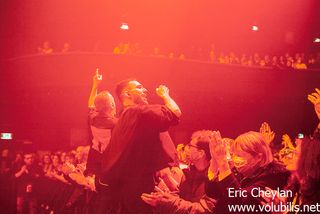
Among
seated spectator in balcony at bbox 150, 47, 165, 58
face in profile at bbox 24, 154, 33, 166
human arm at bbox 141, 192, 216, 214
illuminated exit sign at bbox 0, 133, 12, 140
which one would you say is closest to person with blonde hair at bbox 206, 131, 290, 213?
human arm at bbox 141, 192, 216, 214

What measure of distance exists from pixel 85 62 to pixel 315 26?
19.2 ft

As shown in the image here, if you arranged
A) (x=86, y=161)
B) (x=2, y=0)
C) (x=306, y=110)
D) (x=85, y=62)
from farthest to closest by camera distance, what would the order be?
(x=2, y=0) → (x=85, y=62) → (x=306, y=110) → (x=86, y=161)

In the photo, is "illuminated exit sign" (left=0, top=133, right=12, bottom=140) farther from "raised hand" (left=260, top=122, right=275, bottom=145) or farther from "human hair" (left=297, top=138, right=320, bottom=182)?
"human hair" (left=297, top=138, right=320, bottom=182)

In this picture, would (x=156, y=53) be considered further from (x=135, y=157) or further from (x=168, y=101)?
(x=135, y=157)

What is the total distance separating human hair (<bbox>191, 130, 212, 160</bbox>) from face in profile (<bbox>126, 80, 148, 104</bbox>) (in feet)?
2.38

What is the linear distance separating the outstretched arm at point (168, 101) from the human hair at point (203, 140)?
398 mm

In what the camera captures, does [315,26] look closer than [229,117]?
No

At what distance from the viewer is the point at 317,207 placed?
4207 millimetres

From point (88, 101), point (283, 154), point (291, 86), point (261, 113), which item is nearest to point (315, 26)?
point (291, 86)

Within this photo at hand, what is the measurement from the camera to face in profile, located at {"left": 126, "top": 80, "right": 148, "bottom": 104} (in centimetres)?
501

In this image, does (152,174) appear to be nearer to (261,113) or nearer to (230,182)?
(230,182)

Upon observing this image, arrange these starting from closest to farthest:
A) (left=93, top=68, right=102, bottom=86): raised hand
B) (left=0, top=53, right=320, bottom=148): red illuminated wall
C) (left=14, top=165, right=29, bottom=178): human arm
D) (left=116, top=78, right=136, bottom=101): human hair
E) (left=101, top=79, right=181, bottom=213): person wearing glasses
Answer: (left=101, top=79, right=181, bottom=213): person wearing glasses → (left=116, top=78, right=136, bottom=101): human hair → (left=93, top=68, right=102, bottom=86): raised hand → (left=0, top=53, right=320, bottom=148): red illuminated wall → (left=14, top=165, right=29, bottom=178): human arm

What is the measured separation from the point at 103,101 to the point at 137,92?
452 mm

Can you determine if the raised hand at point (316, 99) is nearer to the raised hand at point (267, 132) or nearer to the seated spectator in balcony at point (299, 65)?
the raised hand at point (267, 132)
